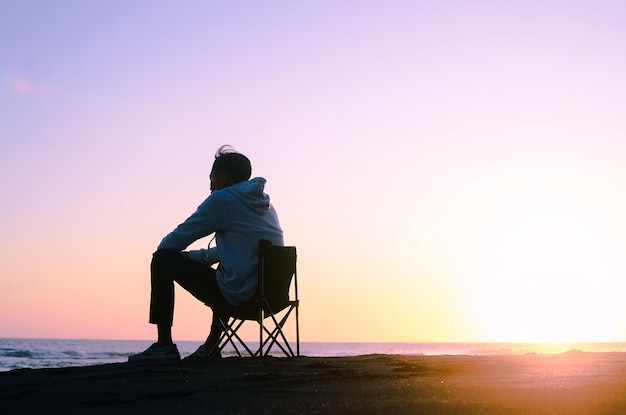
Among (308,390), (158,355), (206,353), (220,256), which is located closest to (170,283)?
(220,256)

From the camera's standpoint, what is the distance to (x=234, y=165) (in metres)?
5.96

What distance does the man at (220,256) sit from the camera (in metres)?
5.45

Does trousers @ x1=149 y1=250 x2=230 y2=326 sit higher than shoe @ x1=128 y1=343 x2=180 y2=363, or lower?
higher

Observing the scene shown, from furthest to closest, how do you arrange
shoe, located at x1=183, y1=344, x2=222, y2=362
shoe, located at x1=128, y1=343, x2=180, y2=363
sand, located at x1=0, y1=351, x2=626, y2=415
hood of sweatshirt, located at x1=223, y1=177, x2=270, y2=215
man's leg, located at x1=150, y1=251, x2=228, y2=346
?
shoe, located at x1=183, y1=344, x2=222, y2=362
hood of sweatshirt, located at x1=223, y1=177, x2=270, y2=215
man's leg, located at x1=150, y1=251, x2=228, y2=346
shoe, located at x1=128, y1=343, x2=180, y2=363
sand, located at x1=0, y1=351, x2=626, y2=415

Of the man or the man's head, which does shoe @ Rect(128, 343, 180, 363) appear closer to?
the man

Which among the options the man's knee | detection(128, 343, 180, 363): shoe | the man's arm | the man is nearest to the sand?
detection(128, 343, 180, 363): shoe

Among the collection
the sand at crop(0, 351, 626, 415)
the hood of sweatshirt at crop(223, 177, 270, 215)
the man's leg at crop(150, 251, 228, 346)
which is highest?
the hood of sweatshirt at crop(223, 177, 270, 215)

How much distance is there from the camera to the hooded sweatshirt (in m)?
5.50

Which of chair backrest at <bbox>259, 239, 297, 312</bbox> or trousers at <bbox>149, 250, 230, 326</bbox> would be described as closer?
trousers at <bbox>149, 250, 230, 326</bbox>

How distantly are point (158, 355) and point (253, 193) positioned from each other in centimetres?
138

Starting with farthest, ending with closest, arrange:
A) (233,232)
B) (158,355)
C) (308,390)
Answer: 1. (233,232)
2. (158,355)
3. (308,390)

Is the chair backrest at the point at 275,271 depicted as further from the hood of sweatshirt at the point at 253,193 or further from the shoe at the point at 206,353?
the shoe at the point at 206,353

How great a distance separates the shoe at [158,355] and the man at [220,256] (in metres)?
0.01

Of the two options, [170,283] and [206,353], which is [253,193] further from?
[206,353]
